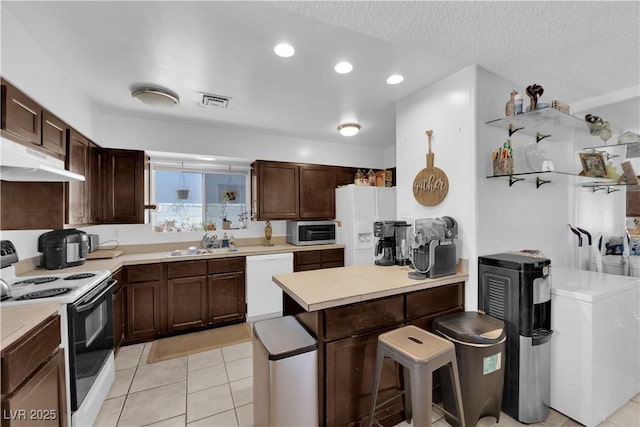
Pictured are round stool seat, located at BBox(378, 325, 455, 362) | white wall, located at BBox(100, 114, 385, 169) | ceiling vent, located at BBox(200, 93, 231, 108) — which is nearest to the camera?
round stool seat, located at BBox(378, 325, 455, 362)

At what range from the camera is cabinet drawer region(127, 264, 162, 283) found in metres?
2.89

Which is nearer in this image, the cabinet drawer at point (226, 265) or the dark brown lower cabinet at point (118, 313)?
the dark brown lower cabinet at point (118, 313)

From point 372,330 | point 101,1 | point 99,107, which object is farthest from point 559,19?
point 99,107

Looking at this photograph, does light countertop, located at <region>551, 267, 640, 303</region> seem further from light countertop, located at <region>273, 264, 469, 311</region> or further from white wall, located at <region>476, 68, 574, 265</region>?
light countertop, located at <region>273, 264, 469, 311</region>

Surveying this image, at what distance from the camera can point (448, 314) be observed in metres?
2.05

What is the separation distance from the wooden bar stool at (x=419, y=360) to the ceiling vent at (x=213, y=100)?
255 cm

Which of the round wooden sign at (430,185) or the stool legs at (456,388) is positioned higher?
the round wooden sign at (430,185)

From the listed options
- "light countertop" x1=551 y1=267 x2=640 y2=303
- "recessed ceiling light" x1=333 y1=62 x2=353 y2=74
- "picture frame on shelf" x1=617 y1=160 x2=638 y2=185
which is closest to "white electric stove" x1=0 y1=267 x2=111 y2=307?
"recessed ceiling light" x1=333 y1=62 x2=353 y2=74

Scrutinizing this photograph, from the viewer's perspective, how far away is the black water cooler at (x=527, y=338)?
1795mm

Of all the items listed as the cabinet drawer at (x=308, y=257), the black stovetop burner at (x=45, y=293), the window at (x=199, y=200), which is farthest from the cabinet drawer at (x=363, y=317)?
the window at (x=199, y=200)

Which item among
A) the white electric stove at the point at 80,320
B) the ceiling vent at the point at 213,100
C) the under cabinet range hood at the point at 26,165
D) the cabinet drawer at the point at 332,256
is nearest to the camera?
the under cabinet range hood at the point at 26,165

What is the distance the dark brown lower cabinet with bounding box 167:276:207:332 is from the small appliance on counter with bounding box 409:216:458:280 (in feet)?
8.03

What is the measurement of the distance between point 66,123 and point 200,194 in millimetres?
1871

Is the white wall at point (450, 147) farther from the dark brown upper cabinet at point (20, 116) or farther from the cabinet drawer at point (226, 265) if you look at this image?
the dark brown upper cabinet at point (20, 116)
